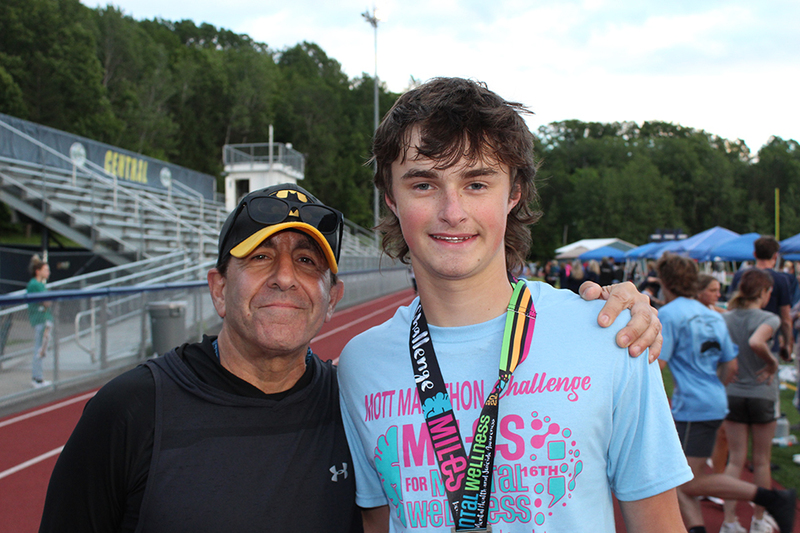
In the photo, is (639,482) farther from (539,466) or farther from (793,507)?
(793,507)

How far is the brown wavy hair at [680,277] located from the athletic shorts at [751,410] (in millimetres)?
1114

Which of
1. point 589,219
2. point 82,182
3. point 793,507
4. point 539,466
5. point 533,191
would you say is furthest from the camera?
point 589,219

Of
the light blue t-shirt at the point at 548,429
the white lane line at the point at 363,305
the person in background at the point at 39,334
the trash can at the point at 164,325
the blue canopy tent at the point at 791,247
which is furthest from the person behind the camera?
the white lane line at the point at 363,305

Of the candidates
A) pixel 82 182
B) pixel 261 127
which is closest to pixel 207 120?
pixel 261 127

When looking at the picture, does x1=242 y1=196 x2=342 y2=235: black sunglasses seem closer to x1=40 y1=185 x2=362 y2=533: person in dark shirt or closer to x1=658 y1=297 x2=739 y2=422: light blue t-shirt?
x1=40 y1=185 x2=362 y2=533: person in dark shirt

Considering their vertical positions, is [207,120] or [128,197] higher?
[207,120]

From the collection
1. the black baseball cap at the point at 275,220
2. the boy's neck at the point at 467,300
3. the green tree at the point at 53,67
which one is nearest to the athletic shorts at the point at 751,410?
the boy's neck at the point at 467,300

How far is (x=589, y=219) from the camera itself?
285ft

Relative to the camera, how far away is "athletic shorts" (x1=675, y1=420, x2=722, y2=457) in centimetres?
455

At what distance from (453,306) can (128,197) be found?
2184cm

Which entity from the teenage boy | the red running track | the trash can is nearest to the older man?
the teenage boy

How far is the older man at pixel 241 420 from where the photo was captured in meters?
1.83

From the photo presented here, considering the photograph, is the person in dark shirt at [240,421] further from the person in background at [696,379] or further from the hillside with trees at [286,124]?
the person in background at [696,379]

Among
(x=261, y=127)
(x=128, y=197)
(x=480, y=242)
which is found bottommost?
(x=480, y=242)
